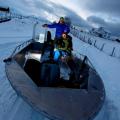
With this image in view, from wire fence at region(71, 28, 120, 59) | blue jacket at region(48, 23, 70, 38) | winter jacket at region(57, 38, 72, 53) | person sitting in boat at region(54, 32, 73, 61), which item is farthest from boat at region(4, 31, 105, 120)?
wire fence at region(71, 28, 120, 59)

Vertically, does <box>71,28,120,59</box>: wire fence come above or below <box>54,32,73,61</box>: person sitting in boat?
below

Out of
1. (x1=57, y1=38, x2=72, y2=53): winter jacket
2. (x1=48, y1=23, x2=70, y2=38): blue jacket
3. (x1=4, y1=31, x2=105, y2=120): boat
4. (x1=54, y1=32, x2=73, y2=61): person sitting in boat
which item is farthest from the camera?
(x1=48, y1=23, x2=70, y2=38): blue jacket

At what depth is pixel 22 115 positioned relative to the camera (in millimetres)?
6516

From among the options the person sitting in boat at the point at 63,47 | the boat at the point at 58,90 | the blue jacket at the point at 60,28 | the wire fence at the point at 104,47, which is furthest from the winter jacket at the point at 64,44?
the wire fence at the point at 104,47

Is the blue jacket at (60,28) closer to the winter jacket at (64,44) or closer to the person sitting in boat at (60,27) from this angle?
the person sitting in boat at (60,27)

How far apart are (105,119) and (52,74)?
1.87 meters

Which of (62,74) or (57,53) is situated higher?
(57,53)

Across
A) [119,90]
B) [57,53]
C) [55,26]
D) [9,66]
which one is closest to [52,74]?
[9,66]

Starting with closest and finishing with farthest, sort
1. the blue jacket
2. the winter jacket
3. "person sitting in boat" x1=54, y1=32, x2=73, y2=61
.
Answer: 1. "person sitting in boat" x1=54, y1=32, x2=73, y2=61
2. the winter jacket
3. the blue jacket

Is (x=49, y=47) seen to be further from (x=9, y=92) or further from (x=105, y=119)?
(x=105, y=119)

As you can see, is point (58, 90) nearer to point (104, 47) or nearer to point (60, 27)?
point (60, 27)

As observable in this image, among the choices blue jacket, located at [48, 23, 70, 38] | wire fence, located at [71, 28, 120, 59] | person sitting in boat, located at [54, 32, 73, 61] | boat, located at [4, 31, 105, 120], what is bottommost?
wire fence, located at [71, 28, 120, 59]

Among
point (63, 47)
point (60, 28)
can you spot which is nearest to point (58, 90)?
point (63, 47)

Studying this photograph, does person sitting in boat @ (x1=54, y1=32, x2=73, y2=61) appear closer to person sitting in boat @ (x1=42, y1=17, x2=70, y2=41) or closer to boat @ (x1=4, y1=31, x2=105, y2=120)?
boat @ (x1=4, y1=31, x2=105, y2=120)
